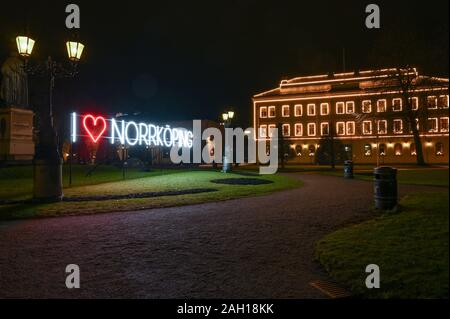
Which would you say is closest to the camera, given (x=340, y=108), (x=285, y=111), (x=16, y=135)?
(x=16, y=135)

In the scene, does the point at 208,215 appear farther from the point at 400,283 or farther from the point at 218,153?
the point at 218,153

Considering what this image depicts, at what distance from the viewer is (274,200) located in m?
13.0

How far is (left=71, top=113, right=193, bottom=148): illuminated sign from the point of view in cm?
1958

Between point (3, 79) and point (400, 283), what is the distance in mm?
24654

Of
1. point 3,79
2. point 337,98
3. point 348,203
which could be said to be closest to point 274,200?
point 348,203

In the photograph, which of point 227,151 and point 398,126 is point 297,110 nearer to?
point 398,126

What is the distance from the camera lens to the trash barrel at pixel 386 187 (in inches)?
387

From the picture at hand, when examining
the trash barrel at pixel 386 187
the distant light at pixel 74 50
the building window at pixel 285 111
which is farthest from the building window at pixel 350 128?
the distant light at pixel 74 50

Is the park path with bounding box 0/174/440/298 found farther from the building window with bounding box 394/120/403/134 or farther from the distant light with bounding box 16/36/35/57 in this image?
the building window with bounding box 394/120/403/134

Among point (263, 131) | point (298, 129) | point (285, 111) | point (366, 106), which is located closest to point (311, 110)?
point (298, 129)

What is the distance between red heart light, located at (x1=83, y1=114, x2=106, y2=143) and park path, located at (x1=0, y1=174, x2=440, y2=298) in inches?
428

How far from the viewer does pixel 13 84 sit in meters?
22.5

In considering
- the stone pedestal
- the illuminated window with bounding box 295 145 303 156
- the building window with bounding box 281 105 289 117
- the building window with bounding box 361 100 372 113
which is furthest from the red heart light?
the building window with bounding box 281 105 289 117

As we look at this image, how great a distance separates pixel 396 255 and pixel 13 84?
2449cm
